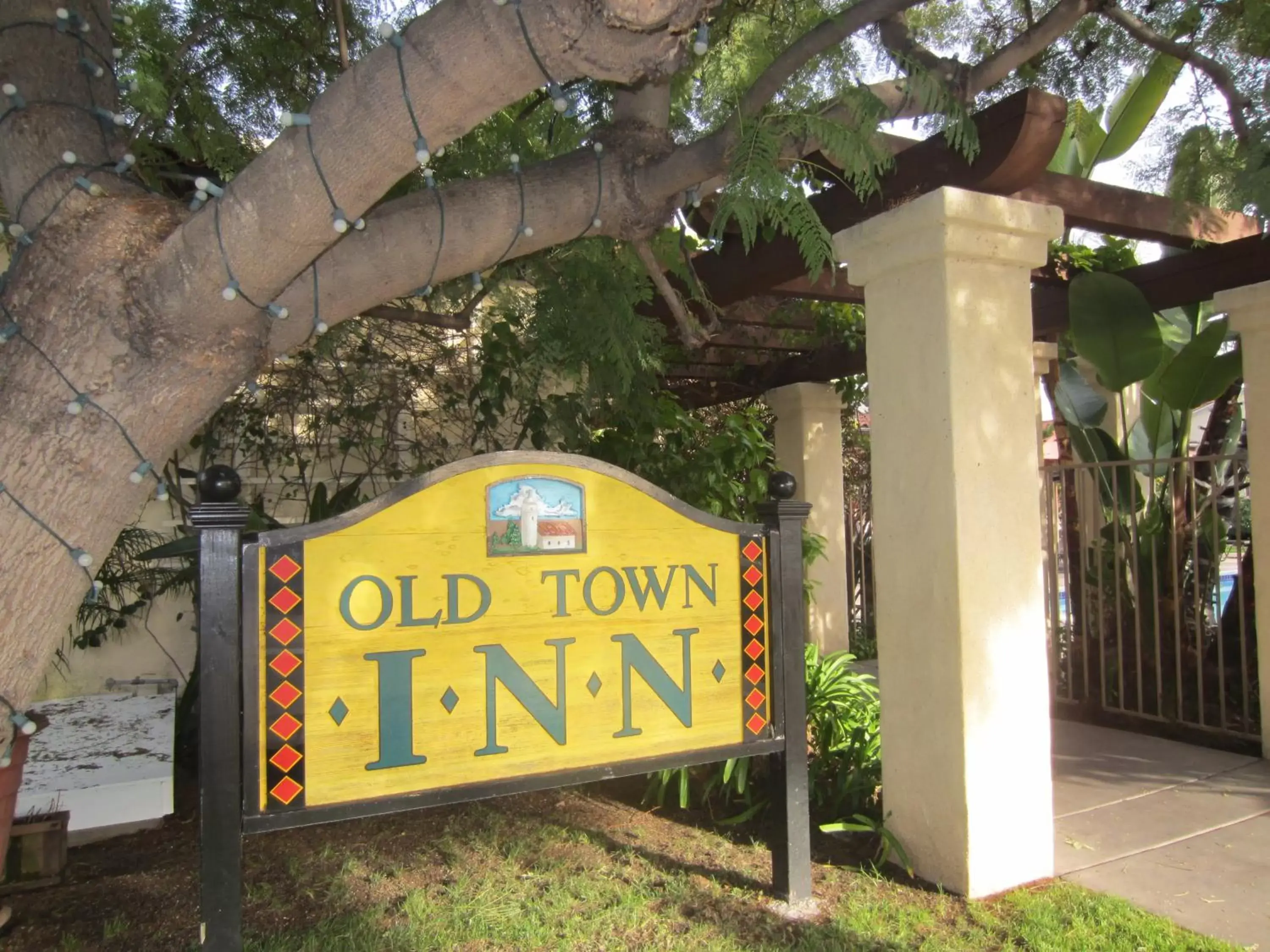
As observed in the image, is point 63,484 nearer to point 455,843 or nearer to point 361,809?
point 361,809

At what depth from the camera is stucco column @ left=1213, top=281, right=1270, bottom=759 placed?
545cm

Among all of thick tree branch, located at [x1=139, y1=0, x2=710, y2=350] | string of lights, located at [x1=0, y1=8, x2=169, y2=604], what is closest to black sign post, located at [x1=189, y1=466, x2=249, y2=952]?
string of lights, located at [x1=0, y1=8, x2=169, y2=604]

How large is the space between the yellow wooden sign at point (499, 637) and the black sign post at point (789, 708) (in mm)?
62

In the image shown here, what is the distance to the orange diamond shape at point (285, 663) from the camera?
271cm

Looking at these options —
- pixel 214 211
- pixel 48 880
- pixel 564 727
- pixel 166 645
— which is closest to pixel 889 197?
pixel 564 727

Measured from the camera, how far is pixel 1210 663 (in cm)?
650

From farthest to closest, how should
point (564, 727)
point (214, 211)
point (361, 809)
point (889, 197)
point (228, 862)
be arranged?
point (889, 197), point (564, 727), point (361, 809), point (228, 862), point (214, 211)

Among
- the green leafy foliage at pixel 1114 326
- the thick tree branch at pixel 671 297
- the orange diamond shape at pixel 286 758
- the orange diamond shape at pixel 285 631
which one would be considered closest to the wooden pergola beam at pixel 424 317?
the thick tree branch at pixel 671 297

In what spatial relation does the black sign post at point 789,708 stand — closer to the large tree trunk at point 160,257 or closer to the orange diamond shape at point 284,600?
the orange diamond shape at point 284,600

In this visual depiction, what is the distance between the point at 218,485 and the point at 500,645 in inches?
39.4

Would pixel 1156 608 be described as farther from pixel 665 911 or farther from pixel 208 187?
pixel 208 187

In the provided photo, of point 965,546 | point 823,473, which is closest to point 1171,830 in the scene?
point 965,546

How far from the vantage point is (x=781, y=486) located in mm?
3645

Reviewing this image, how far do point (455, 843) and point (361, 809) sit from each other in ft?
5.09
